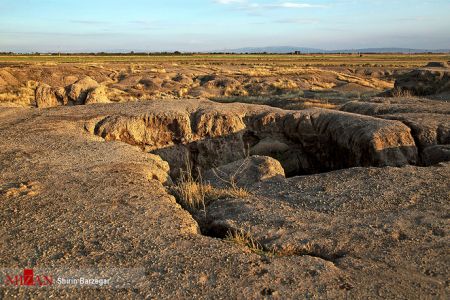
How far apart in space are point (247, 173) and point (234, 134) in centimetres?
394

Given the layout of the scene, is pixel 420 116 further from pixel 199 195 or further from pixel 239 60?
pixel 239 60

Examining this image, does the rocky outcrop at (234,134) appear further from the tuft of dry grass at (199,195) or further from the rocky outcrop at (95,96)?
the rocky outcrop at (95,96)

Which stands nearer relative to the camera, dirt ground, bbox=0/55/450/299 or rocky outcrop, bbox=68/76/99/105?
dirt ground, bbox=0/55/450/299

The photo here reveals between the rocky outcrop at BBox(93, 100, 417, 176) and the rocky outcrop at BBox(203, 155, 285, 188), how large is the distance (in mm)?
2886

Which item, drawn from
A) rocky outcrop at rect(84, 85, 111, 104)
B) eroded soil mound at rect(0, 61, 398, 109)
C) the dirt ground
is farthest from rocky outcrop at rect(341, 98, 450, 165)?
rocky outcrop at rect(84, 85, 111, 104)

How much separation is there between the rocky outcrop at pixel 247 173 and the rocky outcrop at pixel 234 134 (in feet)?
9.47

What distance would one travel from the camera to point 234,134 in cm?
1194

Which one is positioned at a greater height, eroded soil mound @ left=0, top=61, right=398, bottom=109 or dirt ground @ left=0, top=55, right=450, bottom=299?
dirt ground @ left=0, top=55, right=450, bottom=299

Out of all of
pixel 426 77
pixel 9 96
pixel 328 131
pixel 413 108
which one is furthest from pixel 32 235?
pixel 9 96

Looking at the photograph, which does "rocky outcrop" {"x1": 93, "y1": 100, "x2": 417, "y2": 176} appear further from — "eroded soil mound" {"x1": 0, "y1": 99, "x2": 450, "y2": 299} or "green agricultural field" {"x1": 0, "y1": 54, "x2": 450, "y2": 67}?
"green agricultural field" {"x1": 0, "y1": 54, "x2": 450, "y2": 67}

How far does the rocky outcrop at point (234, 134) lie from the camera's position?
11242 millimetres

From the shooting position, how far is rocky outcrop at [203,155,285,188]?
7.78 metres

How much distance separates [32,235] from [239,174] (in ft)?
13.4

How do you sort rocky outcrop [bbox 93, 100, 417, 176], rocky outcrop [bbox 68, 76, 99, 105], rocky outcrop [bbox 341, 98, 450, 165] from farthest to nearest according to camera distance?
rocky outcrop [bbox 68, 76, 99, 105] → rocky outcrop [bbox 93, 100, 417, 176] → rocky outcrop [bbox 341, 98, 450, 165]
